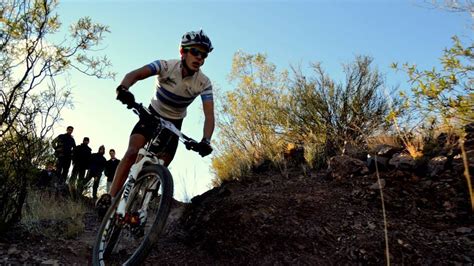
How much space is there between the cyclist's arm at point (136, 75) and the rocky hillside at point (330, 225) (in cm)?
182

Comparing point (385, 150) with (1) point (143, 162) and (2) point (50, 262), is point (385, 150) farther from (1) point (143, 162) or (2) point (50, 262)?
(2) point (50, 262)

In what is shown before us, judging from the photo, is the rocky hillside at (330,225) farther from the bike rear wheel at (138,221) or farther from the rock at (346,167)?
the bike rear wheel at (138,221)

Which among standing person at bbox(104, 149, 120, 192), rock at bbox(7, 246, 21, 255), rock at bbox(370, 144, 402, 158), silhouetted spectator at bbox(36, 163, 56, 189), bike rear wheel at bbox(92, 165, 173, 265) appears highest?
standing person at bbox(104, 149, 120, 192)

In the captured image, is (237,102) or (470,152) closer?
(470,152)

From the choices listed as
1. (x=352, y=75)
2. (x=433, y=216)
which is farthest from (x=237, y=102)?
(x=433, y=216)

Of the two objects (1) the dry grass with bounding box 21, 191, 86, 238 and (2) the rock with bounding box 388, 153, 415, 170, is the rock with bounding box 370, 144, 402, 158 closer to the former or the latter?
(2) the rock with bounding box 388, 153, 415, 170

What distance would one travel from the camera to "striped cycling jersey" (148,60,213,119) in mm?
4270

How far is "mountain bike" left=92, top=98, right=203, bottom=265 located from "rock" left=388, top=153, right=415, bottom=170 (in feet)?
10.0

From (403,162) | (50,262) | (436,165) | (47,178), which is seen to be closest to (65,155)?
(47,178)

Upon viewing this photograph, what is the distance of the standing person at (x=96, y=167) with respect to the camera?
10.3 metres

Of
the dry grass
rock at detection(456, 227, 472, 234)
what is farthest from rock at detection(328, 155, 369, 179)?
the dry grass

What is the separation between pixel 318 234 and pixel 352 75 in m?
6.14

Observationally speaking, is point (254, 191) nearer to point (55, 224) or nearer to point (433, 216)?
point (433, 216)

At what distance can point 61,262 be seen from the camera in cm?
425
